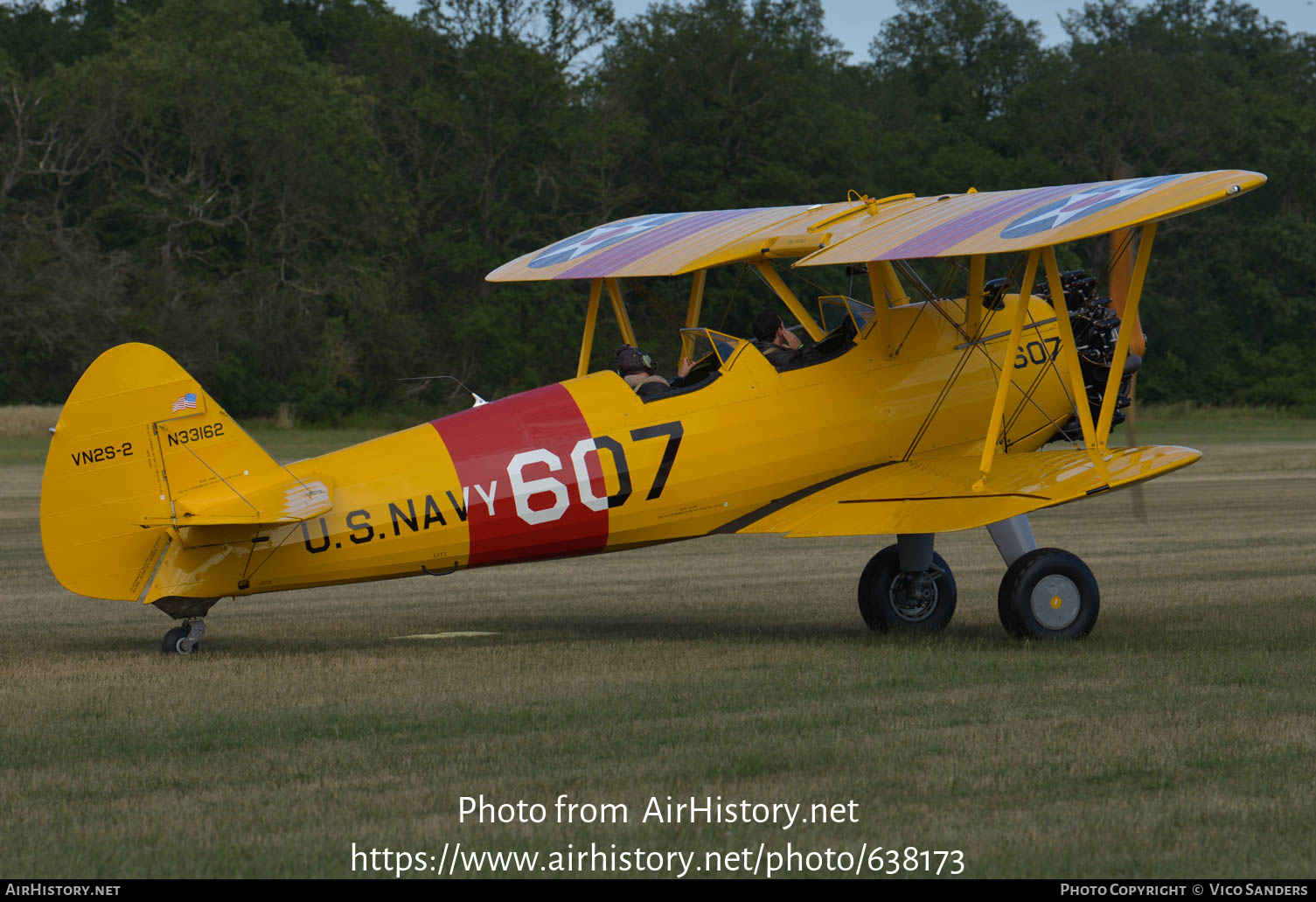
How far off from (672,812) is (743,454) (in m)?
4.72

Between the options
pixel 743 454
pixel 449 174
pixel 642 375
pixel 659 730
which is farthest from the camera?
pixel 449 174

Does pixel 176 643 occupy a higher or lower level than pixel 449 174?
lower

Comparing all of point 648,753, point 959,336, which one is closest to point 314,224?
point 959,336

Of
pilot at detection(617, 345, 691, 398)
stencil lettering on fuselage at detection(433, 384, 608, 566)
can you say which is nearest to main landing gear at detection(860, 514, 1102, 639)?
pilot at detection(617, 345, 691, 398)

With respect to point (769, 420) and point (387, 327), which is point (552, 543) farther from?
point (387, 327)

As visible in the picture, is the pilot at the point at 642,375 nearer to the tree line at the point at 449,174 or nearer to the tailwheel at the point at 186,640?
the tailwheel at the point at 186,640

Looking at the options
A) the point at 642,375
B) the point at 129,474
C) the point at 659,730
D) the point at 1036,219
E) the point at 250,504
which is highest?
the point at 1036,219

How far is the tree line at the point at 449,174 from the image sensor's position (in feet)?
168

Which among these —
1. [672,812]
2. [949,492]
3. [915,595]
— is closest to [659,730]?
[672,812]

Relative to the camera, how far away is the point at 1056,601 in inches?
396

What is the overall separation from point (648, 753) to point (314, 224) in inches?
1927

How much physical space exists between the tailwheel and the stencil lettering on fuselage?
1.68 m

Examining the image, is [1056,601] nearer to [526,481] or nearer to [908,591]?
[908,591]
